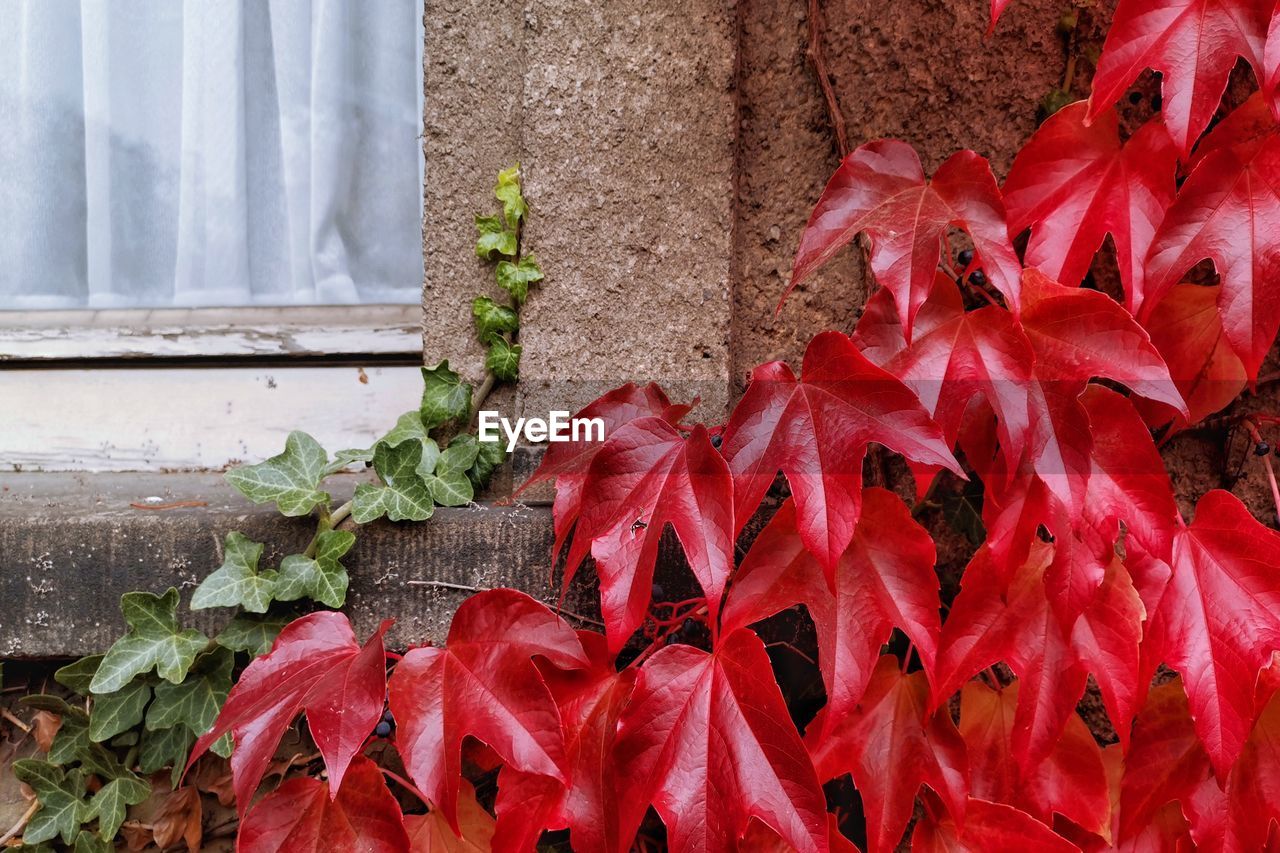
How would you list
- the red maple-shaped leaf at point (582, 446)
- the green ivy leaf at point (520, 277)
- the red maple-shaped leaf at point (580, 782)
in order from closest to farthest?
the red maple-shaped leaf at point (580, 782), the red maple-shaped leaf at point (582, 446), the green ivy leaf at point (520, 277)

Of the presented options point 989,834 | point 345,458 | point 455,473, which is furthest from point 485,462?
point 989,834

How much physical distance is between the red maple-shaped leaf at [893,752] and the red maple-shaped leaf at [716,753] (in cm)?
9

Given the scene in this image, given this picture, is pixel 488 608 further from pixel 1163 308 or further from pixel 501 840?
pixel 1163 308

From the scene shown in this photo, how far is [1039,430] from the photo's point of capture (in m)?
0.74

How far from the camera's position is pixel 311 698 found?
0.79 m

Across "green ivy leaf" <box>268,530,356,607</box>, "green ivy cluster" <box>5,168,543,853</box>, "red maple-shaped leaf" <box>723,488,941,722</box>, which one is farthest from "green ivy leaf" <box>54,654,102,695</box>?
"red maple-shaped leaf" <box>723,488,941,722</box>

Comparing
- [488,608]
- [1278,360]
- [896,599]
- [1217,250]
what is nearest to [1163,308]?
[1217,250]

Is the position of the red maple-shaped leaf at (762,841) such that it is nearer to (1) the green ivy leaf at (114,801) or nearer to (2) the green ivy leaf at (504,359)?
(2) the green ivy leaf at (504,359)

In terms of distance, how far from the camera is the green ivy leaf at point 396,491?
104cm

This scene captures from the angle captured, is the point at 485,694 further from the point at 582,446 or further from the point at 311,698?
the point at 582,446

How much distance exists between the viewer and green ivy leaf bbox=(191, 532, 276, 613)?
1.01 meters

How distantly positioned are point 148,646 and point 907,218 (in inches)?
41.1

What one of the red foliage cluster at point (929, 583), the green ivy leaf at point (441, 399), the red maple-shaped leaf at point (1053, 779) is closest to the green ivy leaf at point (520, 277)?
the green ivy leaf at point (441, 399)

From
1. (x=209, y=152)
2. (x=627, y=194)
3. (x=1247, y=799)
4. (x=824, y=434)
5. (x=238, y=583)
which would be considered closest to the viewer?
(x=824, y=434)
